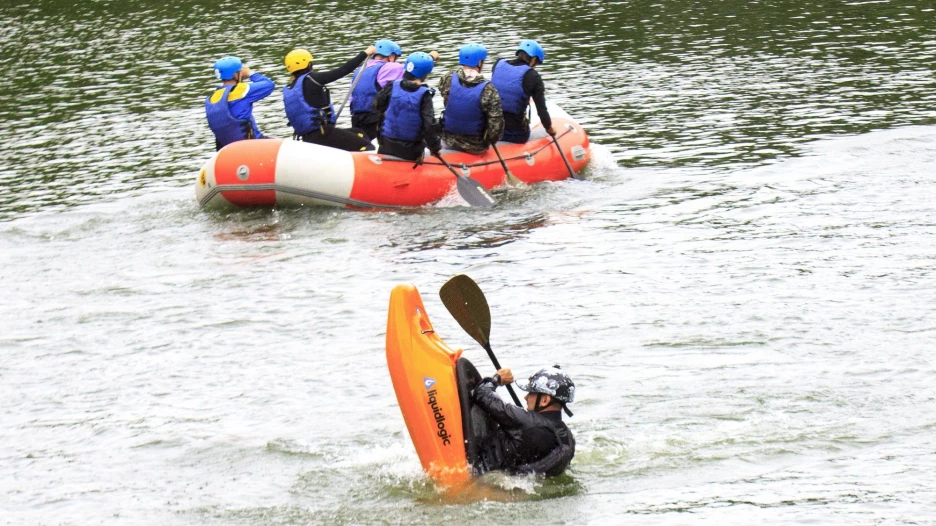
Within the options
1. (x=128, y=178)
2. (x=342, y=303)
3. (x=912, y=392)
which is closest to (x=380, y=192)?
(x=342, y=303)

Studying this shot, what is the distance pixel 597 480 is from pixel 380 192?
6.38 m

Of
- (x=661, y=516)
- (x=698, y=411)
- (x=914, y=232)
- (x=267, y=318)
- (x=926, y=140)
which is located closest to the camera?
(x=661, y=516)

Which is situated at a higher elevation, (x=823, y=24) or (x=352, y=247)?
(x=352, y=247)

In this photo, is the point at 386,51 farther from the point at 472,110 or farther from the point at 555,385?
the point at 555,385

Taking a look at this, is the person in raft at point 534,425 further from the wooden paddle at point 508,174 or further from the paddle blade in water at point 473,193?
the wooden paddle at point 508,174

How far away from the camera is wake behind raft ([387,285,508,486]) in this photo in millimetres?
7234

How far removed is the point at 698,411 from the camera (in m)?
8.43

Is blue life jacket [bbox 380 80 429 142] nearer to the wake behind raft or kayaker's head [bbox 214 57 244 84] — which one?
kayaker's head [bbox 214 57 244 84]

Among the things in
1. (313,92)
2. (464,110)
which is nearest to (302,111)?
(313,92)

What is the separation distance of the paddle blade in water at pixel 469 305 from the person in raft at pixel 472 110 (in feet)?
19.5

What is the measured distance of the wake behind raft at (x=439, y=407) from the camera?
7.23 m

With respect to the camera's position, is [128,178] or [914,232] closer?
[914,232]

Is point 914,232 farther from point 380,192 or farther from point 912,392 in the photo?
point 380,192

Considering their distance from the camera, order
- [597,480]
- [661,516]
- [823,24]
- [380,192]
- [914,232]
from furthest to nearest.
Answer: [823,24]
[380,192]
[914,232]
[597,480]
[661,516]
